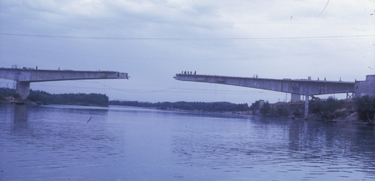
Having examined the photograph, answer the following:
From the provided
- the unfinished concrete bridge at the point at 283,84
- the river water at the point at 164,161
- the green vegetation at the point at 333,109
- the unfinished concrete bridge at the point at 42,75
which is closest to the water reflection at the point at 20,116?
the river water at the point at 164,161

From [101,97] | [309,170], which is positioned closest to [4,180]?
[309,170]

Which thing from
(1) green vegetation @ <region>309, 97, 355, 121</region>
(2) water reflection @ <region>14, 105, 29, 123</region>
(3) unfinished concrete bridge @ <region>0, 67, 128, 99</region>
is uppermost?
(3) unfinished concrete bridge @ <region>0, 67, 128, 99</region>

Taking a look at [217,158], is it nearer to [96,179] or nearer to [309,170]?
[309,170]

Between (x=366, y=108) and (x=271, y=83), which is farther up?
(x=271, y=83)

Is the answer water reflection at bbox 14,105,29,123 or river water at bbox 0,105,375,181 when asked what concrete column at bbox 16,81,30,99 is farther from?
river water at bbox 0,105,375,181

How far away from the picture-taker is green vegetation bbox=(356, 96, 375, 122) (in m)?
65.1

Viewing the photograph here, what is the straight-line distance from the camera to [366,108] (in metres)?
65.6

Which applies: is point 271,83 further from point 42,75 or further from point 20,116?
point 20,116

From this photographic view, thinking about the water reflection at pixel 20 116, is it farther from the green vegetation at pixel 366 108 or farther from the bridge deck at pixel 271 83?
the green vegetation at pixel 366 108

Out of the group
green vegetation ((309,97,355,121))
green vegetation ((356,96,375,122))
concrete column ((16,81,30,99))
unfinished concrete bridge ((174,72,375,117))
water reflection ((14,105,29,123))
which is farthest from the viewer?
concrete column ((16,81,30,99))

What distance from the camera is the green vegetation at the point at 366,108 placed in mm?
65062

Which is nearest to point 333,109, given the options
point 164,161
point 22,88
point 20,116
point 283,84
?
point 283,84

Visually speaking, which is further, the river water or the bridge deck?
the bridge deck

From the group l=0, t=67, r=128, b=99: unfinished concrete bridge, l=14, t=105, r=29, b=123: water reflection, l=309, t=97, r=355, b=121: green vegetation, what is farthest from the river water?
l=0, t=67, r=128, b=99: unfinished concrete bridge
